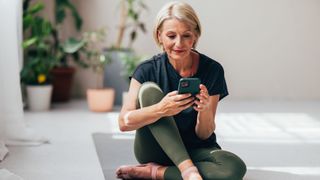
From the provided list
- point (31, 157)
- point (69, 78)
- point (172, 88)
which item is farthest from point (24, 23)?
point (172, 88)

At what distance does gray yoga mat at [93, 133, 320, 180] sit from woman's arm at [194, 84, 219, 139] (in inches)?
12.7

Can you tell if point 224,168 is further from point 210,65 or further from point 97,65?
point 97,65

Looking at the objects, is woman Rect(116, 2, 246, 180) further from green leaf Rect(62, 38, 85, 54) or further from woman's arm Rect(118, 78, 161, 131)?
green leaf Rect(62, 38, 85, 54)

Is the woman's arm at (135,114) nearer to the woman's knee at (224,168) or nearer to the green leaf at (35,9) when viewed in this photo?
the woman's knee at (224,168)

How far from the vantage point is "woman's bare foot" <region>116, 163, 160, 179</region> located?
2.07 m

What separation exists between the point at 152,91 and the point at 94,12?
2.53m

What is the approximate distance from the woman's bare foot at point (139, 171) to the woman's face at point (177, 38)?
0.41 metres

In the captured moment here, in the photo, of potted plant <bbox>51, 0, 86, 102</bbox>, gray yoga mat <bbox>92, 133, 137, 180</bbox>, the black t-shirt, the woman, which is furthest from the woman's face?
potted plant <bbox>51, 0, 86, 102</bbox>

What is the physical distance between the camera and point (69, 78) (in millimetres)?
4188

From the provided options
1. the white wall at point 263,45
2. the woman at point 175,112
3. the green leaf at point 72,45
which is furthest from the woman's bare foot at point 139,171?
the white wall at point 263,45

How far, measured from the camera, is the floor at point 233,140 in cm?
236

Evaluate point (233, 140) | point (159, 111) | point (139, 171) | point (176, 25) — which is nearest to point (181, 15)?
point (176, 25)

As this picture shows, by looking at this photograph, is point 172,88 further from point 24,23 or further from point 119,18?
point 119,18

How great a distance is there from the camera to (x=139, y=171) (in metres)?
2.10
